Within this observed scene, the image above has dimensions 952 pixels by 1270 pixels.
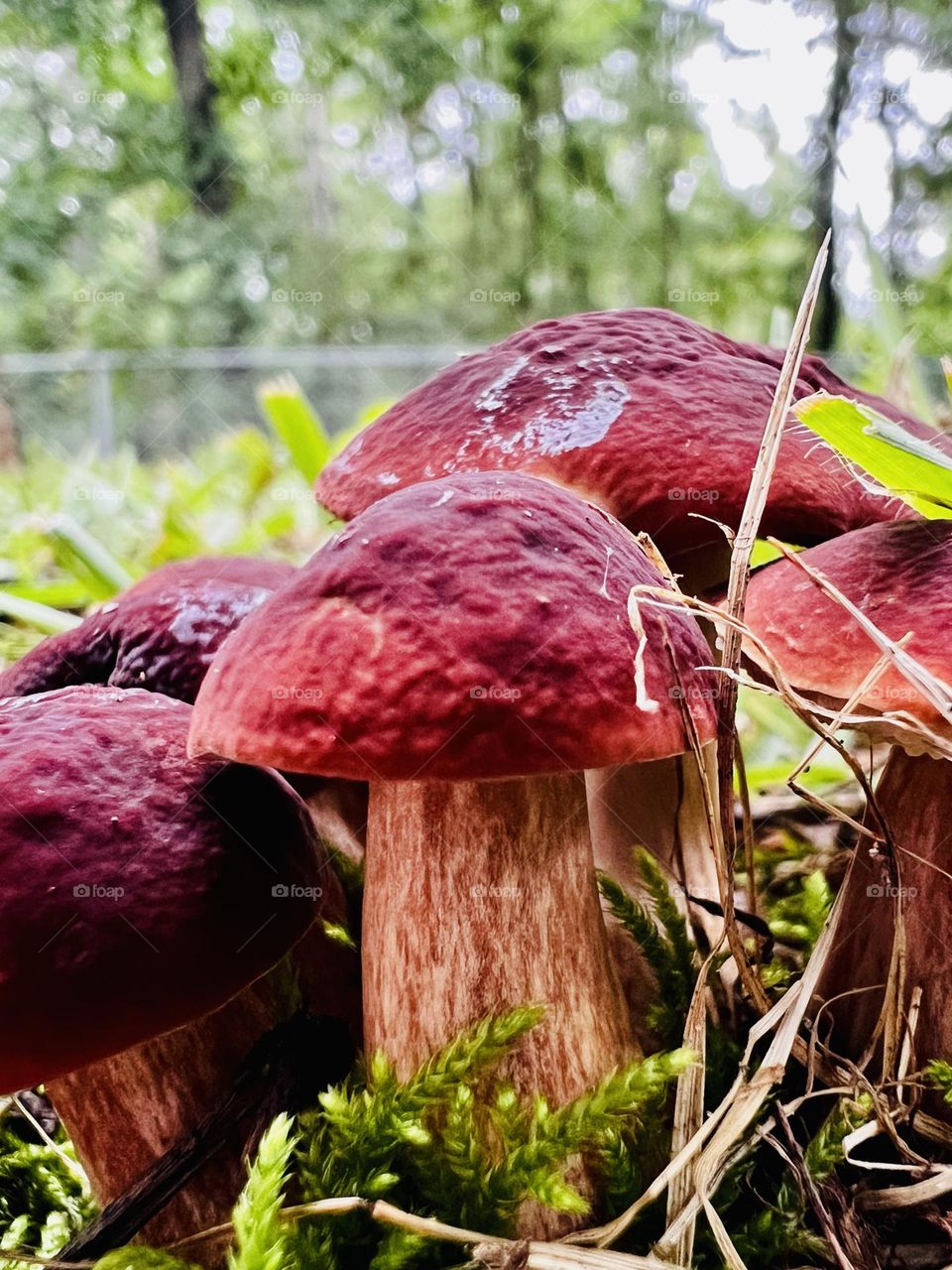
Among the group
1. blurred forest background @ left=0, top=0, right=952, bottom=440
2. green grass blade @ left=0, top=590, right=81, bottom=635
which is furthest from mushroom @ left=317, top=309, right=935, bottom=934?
blurred forest background @ left=0, top=0, right=952, bottom=440

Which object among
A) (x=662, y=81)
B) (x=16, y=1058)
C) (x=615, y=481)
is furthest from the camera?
(x=662, y=81)

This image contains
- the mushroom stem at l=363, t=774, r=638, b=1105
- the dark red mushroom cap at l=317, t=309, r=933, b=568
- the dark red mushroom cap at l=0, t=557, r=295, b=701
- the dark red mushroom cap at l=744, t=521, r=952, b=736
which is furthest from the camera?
the dark red mushroom cap at l=0, t=557, r=295, b=701

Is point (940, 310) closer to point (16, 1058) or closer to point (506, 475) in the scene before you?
point (506, 475)

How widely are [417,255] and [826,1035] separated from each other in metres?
9.64

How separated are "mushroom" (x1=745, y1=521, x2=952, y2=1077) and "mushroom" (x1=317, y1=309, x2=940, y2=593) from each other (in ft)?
0.42

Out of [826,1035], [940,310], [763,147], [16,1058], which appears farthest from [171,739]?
[763,147]

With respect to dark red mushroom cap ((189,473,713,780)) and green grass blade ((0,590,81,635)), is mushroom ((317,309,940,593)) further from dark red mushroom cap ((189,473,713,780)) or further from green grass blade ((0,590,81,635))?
green grass blade ((0,590,81,635))

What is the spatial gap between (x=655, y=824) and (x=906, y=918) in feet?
1.21

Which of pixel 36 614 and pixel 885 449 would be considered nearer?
pixel 885 449

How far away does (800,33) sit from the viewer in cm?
656

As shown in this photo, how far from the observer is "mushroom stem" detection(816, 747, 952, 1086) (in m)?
1.16

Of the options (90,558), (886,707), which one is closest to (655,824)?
(886,707)

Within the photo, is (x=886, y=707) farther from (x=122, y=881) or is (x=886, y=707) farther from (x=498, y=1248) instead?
(x=122, y=881)

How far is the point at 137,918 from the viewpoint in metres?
0.88
